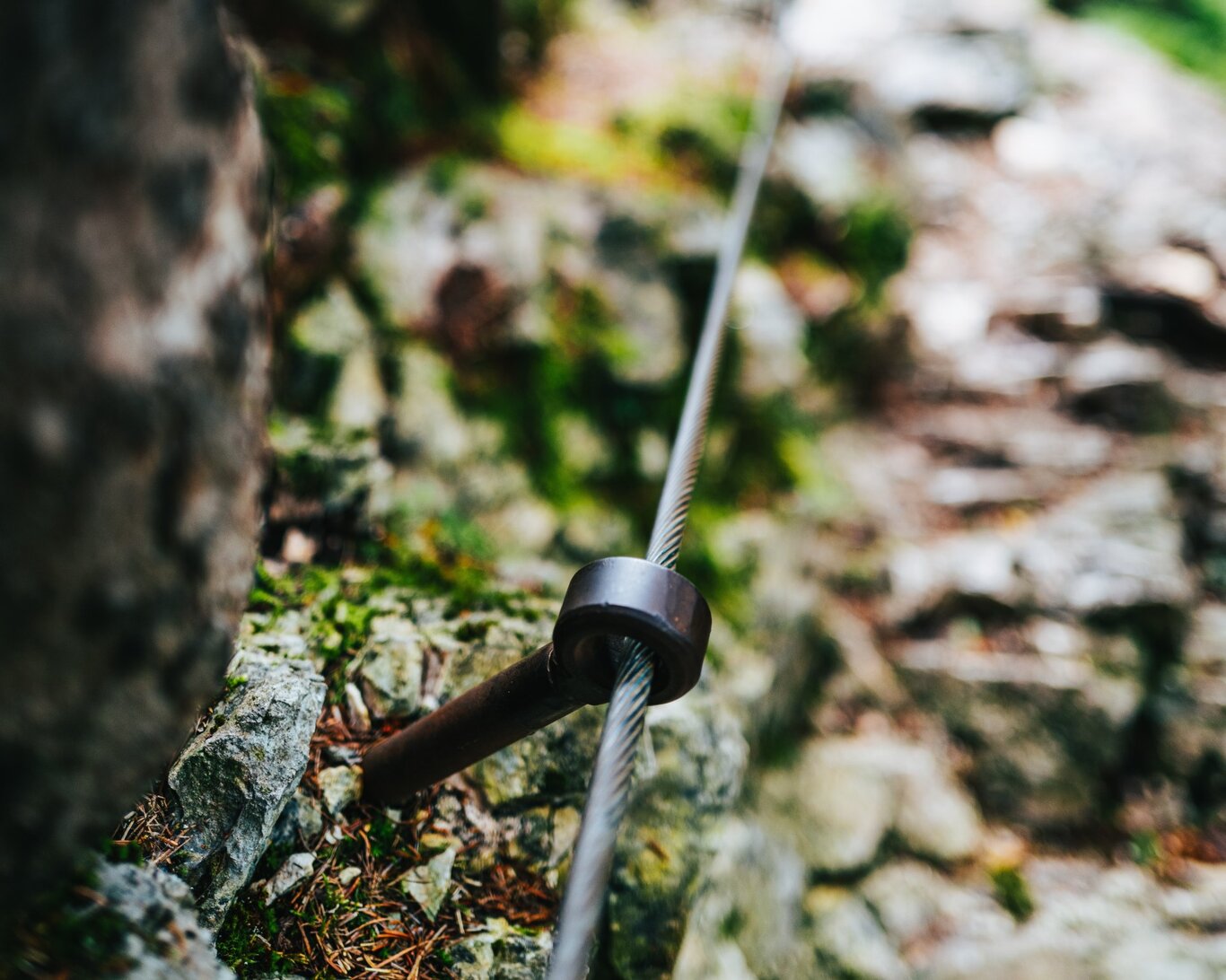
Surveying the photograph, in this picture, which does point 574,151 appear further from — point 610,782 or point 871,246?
point 610,782

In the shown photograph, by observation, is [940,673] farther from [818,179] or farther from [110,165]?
[110,165]

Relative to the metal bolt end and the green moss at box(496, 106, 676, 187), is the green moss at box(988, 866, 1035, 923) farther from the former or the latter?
the green moss at box(496, 106, 676, 187)

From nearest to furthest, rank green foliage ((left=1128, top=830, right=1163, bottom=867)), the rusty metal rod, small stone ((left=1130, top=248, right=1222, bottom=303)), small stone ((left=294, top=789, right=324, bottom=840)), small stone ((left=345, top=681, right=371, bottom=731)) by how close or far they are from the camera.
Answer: the rusty metal rod → small stone ((left=294, top=789, right=324, bottom=840)) → small stone ((left=345, top=681, right=371, bottom=731)) → green foliage ((left=1128, top=830, right=1163, bottom=867)) → small stone ((left=1130, top=248, right=1222, bottom=303))

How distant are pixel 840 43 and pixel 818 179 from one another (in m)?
2.32

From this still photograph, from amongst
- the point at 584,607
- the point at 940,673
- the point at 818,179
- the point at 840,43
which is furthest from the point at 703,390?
the point at 840,43

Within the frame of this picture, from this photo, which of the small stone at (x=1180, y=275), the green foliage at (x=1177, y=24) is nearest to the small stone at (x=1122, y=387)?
the small stone at (x=1180, y=275)

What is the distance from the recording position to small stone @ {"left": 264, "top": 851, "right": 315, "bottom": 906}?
1.58 meters

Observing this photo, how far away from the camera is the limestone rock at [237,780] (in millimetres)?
1511

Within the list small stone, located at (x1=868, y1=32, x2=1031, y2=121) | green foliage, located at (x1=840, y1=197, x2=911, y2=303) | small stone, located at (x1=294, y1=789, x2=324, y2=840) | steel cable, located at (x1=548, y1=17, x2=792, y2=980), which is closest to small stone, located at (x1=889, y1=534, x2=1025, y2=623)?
green foliage, located at (x1=840, y1=197, x2=911, y2=303)

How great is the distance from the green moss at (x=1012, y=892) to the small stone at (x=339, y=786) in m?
3.25

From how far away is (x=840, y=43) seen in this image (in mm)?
6688

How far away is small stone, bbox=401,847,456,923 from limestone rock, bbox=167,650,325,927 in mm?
361

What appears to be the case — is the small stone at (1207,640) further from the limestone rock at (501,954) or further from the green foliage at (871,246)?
the limestone rock at (501,954)

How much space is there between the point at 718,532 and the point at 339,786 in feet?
7.90
